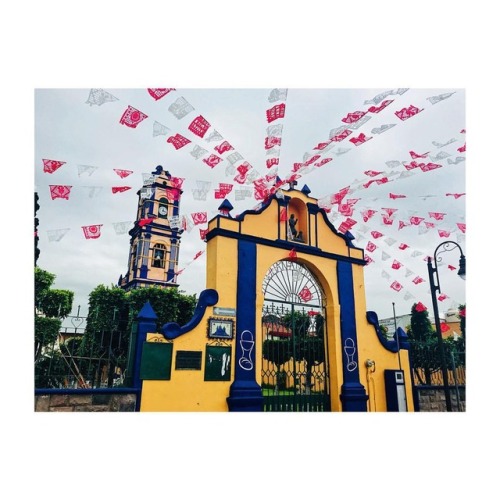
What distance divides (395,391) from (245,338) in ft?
Result: 12.6

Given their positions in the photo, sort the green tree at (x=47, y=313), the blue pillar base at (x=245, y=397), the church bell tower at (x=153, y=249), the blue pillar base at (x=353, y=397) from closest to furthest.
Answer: the blue pillar base at (x=245, y=397)
the blue pillar base at (x=353, y=397)
the green tree at (x=47, y=313)
the church bell tower at (x=153, y=249)

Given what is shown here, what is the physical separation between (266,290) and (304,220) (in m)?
2.20

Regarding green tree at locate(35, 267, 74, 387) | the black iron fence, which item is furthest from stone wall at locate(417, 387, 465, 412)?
green tree at locate(35, 267, 74, 387)

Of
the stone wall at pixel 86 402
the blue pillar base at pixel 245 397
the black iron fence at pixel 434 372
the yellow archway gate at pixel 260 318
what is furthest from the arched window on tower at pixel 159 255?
the stone wall at pixel 86 402

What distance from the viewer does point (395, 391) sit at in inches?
318

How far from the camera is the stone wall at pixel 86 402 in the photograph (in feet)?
17.5

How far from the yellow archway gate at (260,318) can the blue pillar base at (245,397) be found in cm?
2

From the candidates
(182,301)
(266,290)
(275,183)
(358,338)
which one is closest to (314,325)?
(358,338)

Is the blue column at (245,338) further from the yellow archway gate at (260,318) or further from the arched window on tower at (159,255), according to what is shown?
the arched window on tower at (159,255)

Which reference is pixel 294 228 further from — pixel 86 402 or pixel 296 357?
pixel 86 402

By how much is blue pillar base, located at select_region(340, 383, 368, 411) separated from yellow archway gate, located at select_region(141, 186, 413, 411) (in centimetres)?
2

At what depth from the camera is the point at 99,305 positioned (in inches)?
557

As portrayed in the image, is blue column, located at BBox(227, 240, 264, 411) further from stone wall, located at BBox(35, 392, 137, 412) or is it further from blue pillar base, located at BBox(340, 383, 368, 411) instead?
blue pillar base, located at BBox(340, 383, 368, 411)

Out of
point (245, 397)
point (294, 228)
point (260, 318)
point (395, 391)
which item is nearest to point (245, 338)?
point (260, 318)
